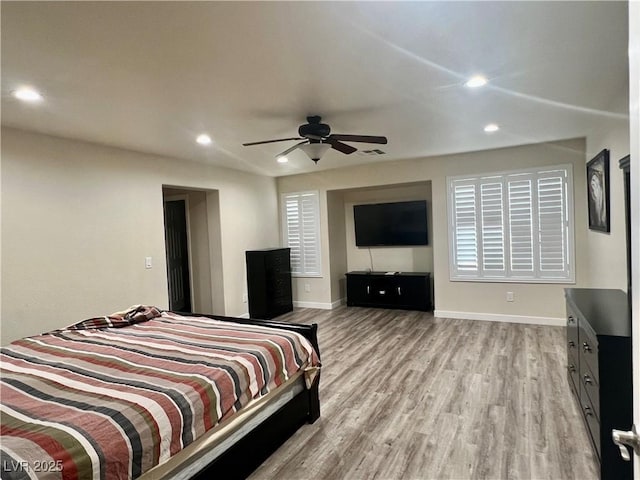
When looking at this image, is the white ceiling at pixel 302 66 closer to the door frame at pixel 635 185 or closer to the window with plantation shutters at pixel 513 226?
the door frame at pixel 635 185

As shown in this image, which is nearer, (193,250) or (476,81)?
(476,81)

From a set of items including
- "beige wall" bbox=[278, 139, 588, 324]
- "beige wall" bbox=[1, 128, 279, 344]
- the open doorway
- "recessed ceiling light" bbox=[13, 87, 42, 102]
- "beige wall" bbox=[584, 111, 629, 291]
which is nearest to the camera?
"recessed ceiling light" bbox=[13, 87, 42, 102]

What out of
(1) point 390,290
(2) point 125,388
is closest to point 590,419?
(2) point 125,388

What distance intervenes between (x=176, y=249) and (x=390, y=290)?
3.62 m

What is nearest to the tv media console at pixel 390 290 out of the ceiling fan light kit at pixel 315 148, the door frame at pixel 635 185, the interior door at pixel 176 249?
the interior door at pixel 176 249

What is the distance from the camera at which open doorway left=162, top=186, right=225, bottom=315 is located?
559 cm

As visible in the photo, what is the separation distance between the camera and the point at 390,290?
616cm

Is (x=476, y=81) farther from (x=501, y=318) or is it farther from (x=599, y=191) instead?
(x=501, y=318)

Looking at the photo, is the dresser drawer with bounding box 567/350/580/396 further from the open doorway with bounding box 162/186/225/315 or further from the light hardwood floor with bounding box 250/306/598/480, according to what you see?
the open doorway with bounding box 162/186/225/315

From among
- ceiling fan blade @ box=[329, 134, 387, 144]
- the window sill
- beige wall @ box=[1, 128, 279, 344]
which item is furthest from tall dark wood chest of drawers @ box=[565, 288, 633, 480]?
beige wall @ box=[1, 128, 279, 344]

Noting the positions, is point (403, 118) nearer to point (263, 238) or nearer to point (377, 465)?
point (377, 465)

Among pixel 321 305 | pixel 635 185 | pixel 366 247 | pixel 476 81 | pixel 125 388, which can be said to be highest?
pixel 476 81

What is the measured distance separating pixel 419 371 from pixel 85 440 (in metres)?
2.92

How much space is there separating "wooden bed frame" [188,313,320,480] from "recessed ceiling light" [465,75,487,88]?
213 cm
